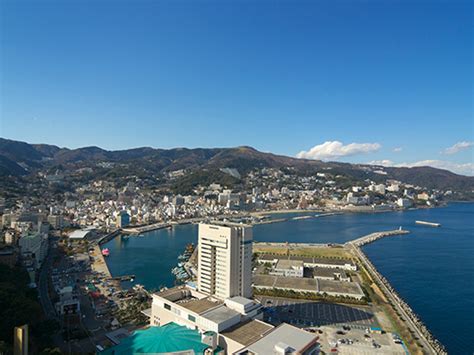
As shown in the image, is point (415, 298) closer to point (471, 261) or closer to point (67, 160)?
point (471, 261)

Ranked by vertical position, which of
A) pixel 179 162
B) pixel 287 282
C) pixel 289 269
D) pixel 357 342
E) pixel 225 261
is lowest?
pixel 357 342

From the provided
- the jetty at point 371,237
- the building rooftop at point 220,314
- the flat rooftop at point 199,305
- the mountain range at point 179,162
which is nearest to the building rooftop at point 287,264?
the flat rooftop at point 199,305

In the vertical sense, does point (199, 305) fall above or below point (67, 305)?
above

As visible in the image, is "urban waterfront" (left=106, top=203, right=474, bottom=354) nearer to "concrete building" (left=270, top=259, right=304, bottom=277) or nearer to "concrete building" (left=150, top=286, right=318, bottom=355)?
"concrete building" (left=270, top=259, right=304, bottom=277)

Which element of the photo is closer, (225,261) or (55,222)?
(225,261)

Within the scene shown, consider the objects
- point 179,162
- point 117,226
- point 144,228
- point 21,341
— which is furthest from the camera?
point 179,162

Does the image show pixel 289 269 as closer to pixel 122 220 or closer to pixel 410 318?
pixel 410 318

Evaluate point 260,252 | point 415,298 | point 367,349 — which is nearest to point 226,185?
point 260,252

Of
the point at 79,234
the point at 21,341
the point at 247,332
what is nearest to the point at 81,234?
the point at 79,234
